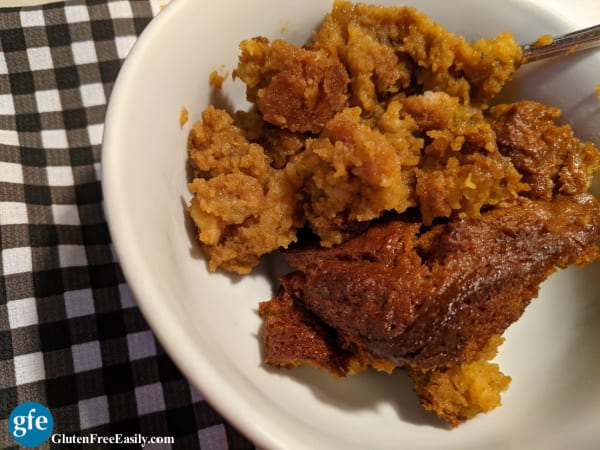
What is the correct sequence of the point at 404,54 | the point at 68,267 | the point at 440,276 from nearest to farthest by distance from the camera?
1. the point at 440,276
2. the point at 404,54
3. the point at 68,267

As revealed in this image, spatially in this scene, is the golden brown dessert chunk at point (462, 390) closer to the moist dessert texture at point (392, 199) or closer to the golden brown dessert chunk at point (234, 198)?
the moist dessert texture at point (392, 199)

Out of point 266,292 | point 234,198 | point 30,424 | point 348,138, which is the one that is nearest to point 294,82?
point 348,138

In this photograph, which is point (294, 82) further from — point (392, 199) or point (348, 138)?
point (392, 199)

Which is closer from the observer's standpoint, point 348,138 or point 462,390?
point 348,138

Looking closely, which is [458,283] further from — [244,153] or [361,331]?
[244,153]

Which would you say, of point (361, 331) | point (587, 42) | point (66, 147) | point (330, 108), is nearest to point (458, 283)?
point (361, 331)

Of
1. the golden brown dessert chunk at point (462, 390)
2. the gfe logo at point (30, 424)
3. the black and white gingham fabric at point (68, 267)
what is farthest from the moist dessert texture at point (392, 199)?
the gfe logo at point (30, 424)

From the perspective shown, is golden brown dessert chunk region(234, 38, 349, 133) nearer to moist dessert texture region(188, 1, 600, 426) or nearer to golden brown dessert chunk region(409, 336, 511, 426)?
moist dessert texture region(188, 1, 600, 426)
